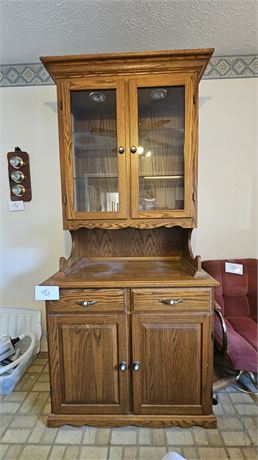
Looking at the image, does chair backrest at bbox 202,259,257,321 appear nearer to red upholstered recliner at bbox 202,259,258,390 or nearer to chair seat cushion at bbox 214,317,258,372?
red upholstered recliner at bbox 202,259,258,390

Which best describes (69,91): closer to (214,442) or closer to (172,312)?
(172,312)

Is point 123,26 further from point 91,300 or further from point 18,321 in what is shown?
point 18,321

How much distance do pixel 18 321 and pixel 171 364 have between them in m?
1.39

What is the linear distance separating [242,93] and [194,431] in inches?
89.1

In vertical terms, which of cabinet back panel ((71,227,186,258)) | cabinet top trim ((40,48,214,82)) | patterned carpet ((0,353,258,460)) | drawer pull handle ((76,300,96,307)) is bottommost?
patterned carpet ((0,353,258,460))

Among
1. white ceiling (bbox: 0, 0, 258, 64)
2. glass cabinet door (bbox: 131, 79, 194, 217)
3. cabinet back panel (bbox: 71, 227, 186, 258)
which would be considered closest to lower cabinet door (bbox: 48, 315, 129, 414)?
cabinet back panel (bbox: 71, 227, 186, 258)

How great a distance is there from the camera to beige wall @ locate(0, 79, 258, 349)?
1832mm

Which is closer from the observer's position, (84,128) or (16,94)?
(84,128)

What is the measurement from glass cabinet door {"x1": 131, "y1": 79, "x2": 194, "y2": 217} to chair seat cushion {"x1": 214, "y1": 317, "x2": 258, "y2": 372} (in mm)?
835

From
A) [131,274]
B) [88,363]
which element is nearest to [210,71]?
[131,274]

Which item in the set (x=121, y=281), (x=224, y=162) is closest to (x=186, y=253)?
(x=121, y=281)

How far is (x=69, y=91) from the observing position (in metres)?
1.34

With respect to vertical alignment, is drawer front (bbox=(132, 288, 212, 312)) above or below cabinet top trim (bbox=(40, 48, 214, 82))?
below

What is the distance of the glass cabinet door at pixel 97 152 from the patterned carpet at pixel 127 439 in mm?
1209
